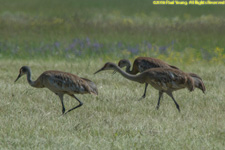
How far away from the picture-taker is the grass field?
21.0 feet

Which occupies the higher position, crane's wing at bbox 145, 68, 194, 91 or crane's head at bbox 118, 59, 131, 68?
crane's head at bbox 118, 59, 131, 68

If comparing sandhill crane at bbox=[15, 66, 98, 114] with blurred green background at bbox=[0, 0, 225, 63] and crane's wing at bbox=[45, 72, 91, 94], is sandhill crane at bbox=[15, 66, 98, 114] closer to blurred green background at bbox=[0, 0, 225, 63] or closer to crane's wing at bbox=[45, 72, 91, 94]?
crane's wing at bbox=[45, 72, 91, 94]

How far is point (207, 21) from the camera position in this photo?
2212 centimetres

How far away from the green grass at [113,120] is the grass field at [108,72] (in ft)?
0.05

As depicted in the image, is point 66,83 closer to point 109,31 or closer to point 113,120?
point 113,120

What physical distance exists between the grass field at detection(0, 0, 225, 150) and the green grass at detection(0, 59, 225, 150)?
0.05 feet

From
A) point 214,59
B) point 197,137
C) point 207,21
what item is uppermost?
point 207,21

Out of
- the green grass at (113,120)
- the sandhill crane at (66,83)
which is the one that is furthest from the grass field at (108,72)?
the sandhill crane at (66,83)

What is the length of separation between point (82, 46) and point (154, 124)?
398 inches

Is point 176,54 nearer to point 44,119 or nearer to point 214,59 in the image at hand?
point 214,59

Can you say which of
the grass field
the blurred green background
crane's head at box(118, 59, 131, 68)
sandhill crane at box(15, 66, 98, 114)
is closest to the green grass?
the grass field

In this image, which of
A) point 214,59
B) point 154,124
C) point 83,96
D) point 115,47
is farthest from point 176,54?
point 154,124

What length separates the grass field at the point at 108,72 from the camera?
6410 mm

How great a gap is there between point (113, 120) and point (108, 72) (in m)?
6.06
